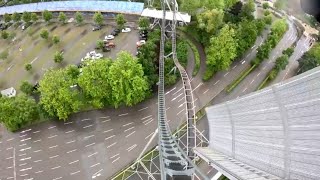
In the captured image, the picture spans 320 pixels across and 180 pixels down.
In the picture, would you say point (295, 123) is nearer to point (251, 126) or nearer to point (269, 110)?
point (269, 110)

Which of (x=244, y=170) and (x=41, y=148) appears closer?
(x=244, y=170)

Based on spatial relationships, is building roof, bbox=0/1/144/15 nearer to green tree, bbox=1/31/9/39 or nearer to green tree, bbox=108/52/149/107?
green tree, bbox=1/31/9/39

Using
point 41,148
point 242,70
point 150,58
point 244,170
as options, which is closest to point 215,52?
point 242,70

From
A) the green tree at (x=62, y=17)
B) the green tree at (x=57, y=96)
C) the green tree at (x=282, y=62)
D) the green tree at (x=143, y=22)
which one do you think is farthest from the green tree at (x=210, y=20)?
the green tree at (x=62, y=17)

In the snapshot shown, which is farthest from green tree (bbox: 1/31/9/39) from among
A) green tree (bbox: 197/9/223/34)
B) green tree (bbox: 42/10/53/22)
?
green tree (bbox: 197/9/223/34)

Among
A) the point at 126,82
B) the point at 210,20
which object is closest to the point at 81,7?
the point at 126,82

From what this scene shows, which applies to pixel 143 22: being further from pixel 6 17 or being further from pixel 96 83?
pixel 6 17

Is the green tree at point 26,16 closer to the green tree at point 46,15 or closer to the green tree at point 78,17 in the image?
the green tree at point 46,15
